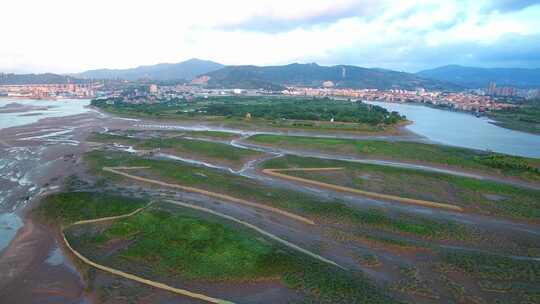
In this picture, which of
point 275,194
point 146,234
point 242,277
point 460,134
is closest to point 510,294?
point 242,277

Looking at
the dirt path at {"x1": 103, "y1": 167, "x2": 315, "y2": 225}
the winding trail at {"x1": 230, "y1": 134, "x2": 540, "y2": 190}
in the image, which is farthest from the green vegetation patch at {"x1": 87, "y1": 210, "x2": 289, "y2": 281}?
the winding trail at {"x1": 230, "y1": 134, "x2": 540, "y2": 190}

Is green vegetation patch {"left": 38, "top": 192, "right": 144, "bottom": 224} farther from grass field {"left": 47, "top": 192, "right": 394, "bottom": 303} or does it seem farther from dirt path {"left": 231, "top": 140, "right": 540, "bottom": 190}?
dirt path {"left": 231, "top": 140, "right": 540, "bottom": 190}

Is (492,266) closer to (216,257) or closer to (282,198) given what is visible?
(216,257)

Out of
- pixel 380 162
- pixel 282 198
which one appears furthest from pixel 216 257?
pixel 380 162

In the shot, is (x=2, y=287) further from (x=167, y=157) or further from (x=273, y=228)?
(x=167, y=157)

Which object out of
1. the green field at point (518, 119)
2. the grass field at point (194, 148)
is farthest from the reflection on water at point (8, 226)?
the green field at point (518, 119)

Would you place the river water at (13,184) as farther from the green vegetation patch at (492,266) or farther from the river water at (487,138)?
the river water at (487,138)

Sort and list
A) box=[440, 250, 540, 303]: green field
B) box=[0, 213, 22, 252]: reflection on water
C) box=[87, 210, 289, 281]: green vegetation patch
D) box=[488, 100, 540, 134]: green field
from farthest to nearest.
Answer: box=[488, 100, 540, 134]: green field, box=[0, 213, 22, 252]: reflection on water, box=[87, 210, 289, 281]: green vegetation patch, box=[440, 250, 540, 303]: green field
